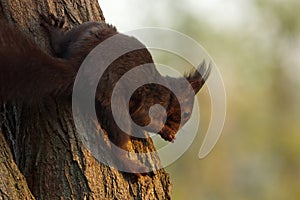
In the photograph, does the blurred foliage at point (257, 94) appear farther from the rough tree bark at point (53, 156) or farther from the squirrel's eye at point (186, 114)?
the rough tree bark at point (53, 156)

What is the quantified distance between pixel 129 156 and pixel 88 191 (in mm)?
349

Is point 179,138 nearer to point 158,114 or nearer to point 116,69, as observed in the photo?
point 158,114

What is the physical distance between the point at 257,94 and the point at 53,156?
16084mm

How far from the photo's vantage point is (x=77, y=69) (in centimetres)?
337

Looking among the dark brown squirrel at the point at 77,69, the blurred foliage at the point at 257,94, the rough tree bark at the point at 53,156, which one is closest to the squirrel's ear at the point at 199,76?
the dark brown squirrel at the point at 77,69

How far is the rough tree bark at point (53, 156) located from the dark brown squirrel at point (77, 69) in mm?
106

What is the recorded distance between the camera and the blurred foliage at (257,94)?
57.2 ft

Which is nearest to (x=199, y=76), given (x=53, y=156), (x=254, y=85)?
(x=53, y=156)

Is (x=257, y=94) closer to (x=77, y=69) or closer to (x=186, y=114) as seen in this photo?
(x=186, y=114)

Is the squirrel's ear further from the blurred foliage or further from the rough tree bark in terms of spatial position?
the blurred foliage

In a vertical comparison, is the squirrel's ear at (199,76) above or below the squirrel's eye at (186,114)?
above

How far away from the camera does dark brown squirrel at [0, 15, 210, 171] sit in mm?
3088

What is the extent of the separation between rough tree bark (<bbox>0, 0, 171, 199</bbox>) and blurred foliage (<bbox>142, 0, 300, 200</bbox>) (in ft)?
44.6

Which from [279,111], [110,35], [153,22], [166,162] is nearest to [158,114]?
[166,162]
